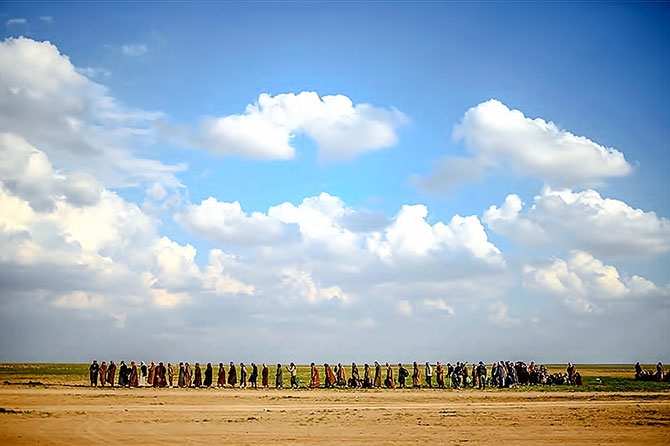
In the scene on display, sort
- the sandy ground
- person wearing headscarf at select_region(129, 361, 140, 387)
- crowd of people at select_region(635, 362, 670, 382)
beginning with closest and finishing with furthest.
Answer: the sandy ground
person wearing headscarf at select_region(129, 361, 140, 387)
crowd of people at select_region(635, 362, 670, 382)

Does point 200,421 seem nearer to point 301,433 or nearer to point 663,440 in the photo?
point 301,433

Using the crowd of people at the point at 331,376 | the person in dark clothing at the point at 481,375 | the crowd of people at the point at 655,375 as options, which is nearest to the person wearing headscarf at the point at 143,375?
the crowd of people at the point at 331,376

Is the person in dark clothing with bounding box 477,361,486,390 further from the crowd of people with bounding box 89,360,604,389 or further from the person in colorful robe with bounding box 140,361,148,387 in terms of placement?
the person in colorful robe with bounding box 140,361,148,387

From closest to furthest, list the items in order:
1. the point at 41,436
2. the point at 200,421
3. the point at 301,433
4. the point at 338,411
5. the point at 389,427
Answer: the point at 41,436
the point at 301,433
the point at 389,427
the point at 200,421
the point at 338,411

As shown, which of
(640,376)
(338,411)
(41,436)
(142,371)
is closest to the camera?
(41,436)

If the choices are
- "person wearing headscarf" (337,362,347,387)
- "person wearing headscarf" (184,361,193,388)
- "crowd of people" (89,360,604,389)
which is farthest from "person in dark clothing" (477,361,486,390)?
"person wearing headscarf" (184,361,193,388)

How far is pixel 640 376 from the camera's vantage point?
57.2 meters

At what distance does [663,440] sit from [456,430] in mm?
6116

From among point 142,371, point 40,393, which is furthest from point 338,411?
point 142,371

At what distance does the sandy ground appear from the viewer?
2059 cm

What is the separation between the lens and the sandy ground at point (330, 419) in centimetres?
2059

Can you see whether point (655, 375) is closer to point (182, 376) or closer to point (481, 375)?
point (481, 375)

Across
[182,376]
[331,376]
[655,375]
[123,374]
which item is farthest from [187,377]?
[655,375]

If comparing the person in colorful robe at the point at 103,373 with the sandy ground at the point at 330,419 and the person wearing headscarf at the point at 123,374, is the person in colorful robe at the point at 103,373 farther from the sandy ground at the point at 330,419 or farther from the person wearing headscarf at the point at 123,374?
the sandy ground at the point at 330,419
